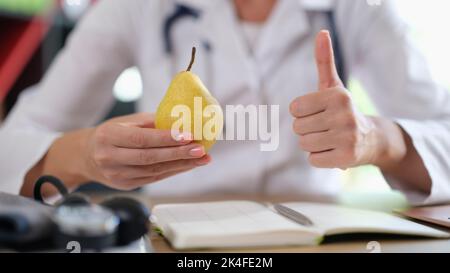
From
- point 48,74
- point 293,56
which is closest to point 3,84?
point 48,74

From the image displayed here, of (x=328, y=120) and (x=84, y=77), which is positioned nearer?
(x=328, y=120)

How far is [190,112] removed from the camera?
420mm

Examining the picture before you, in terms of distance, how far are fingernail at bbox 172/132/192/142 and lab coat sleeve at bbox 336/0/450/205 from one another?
0.96 ft

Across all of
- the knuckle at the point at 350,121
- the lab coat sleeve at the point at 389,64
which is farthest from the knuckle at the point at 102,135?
the lab coat sleeve at the point at 389,64

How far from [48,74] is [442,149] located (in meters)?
0.48

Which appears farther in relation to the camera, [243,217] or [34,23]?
[34,23]

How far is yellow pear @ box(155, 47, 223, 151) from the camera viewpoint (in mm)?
422

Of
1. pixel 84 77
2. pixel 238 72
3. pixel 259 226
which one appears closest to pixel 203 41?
pixel 238 72

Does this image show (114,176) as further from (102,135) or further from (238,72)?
(238,72)

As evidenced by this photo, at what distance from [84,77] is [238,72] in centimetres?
21

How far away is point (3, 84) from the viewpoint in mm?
575

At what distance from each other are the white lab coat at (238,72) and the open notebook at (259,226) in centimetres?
18

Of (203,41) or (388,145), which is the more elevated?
(203,41)

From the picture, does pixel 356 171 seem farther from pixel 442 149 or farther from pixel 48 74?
pixel 48 74
